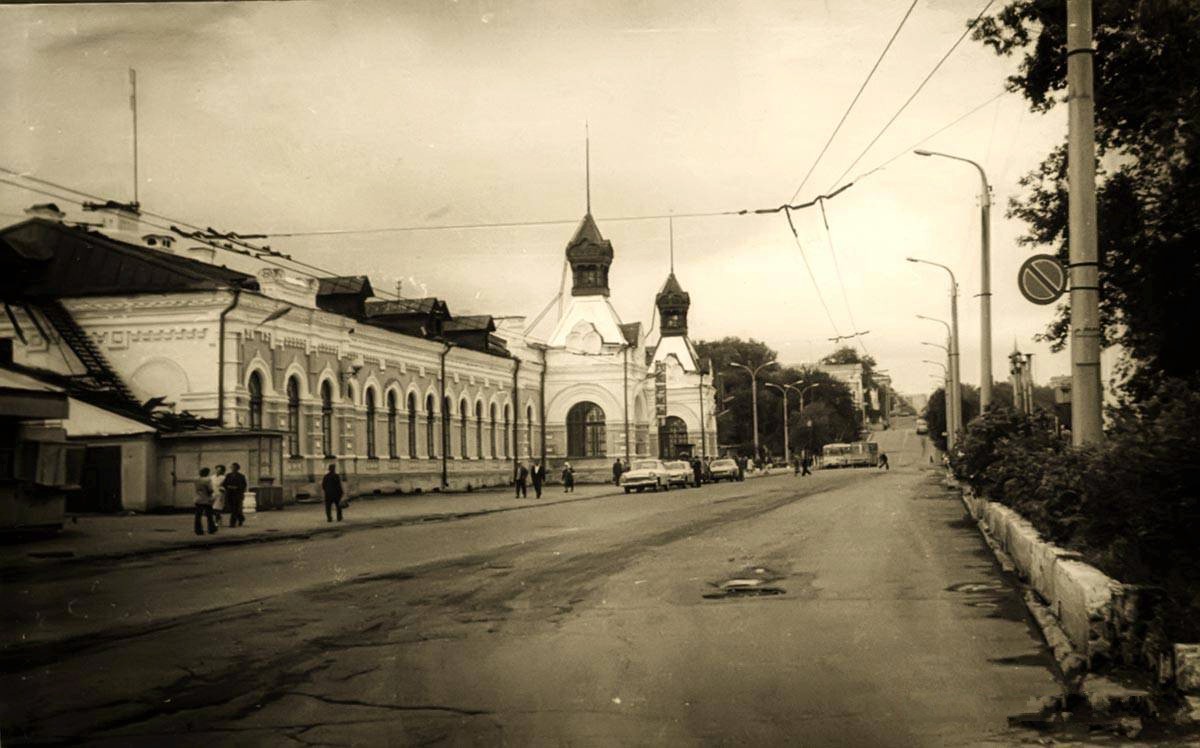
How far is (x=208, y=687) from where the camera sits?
807cm

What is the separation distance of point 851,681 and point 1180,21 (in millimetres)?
11798

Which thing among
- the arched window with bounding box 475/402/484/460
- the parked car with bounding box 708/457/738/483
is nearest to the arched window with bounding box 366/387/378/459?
the arched window with bounding box 475/402/484/460

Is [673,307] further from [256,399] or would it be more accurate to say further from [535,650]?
[535,650]

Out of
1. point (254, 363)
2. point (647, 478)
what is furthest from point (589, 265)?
point (254, 363)

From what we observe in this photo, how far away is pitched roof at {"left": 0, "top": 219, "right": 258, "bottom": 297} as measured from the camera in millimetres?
31375

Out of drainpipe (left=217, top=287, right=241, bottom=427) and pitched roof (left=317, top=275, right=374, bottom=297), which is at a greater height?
pitched roof (left=317, top=275, right=374, bottom=297)

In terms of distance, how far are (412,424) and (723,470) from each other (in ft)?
78.3

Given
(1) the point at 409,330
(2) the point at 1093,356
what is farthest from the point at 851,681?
(1) the point at 409,330

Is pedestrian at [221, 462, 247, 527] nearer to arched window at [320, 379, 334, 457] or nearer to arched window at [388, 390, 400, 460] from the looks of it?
arched window at [320, 379, 334, 457]

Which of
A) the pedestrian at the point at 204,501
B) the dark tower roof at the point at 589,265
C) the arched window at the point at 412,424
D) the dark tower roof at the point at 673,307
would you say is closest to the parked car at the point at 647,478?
the arched window at the point at 412,424

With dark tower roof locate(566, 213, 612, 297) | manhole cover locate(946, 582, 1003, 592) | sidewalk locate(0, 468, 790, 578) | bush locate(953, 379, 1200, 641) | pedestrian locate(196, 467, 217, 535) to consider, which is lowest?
sidewalk locate(0, 468, 790, 578)

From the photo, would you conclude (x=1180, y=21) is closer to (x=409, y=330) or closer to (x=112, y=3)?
(x=112, y=3)

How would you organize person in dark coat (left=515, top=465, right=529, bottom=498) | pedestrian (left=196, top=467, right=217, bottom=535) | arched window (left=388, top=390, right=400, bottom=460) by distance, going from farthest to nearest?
arched window (left=388, top=390, right=400, bottom=460)
person in dark coat (left=515, top=465, right=529, bottom=498)
pedestrian (left=196, top=467, right=217, bottom=535)

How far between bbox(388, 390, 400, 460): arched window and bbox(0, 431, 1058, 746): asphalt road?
2455cm
